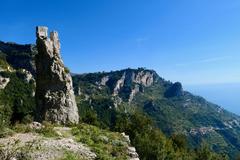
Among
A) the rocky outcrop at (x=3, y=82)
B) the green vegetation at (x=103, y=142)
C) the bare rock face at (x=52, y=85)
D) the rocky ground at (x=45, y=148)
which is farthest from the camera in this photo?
the rocky outcrop at (x=3, y=82)

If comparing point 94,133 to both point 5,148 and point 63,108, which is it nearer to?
point 63,108

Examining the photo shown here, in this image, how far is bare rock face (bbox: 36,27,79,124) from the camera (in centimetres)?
3919

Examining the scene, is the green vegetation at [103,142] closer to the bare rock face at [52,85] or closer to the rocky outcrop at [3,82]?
the bare rock face at [52,85]

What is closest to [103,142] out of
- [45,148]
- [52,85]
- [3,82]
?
[45,148]

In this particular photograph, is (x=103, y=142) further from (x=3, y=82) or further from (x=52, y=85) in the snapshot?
(x=3, y=82)

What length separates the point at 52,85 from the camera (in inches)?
1615

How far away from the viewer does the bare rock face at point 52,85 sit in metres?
39.2

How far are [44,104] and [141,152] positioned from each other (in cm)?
2831

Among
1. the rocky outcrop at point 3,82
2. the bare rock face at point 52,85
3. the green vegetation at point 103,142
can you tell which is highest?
the rocky outcrop at point 3,82

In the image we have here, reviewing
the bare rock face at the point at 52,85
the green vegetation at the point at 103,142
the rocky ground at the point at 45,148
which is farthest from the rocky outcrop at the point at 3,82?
the rocky ground at the point at 45,148

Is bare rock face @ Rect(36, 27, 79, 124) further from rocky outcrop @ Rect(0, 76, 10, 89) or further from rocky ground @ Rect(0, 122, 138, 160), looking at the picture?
rocky outcrop @ Rect(0, 76, 10, 89)

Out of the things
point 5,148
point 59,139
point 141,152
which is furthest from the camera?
point 141,152

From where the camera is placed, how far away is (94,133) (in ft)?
108

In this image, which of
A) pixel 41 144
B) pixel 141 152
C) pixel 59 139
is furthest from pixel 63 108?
pixel 141 152
